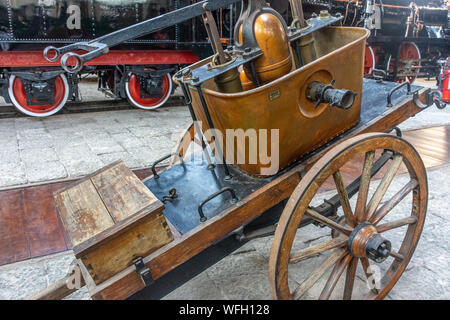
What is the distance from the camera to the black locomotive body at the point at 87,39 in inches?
239

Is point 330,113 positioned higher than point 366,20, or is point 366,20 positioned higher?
point 366,20

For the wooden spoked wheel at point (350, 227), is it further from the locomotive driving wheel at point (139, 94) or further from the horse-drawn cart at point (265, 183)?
the locomotive driving wheel at point (139, 94)

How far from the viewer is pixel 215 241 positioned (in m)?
1.80

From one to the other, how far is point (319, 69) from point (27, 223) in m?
2.60

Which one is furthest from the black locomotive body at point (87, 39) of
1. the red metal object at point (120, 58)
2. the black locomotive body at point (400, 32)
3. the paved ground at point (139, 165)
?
the black locomotive body at point (400, 32)

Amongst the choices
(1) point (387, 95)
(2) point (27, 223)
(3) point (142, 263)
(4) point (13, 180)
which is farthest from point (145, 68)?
(3) point (142, 263)

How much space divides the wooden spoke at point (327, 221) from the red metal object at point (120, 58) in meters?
5.76

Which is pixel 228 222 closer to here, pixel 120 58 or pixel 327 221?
pixel 327 221

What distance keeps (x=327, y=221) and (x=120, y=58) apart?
19.4 ft

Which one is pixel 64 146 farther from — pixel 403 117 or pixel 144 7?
pixel 403 117

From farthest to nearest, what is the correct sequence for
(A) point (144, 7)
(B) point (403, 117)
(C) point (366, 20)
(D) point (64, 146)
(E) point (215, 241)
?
(C) point (366, 20) → (A) point (144, 7) → (D) point (64, 146) → (B) point (403, 117) → (E) point (215, 241)

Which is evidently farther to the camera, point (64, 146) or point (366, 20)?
point (366, 20)

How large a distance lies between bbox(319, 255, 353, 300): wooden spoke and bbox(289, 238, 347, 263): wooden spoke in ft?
0.31
